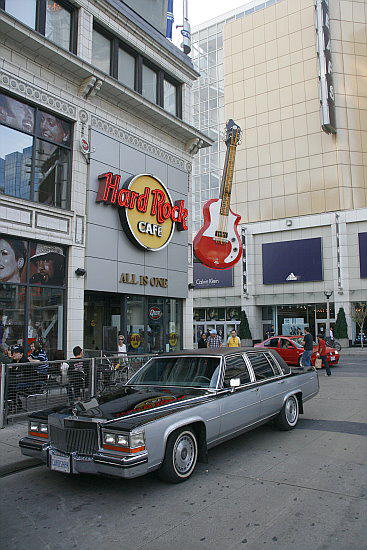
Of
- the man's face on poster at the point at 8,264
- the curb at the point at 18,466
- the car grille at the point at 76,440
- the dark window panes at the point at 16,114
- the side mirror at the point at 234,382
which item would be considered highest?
the dark window panes at the point at 16,114

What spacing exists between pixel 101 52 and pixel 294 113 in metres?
29.1

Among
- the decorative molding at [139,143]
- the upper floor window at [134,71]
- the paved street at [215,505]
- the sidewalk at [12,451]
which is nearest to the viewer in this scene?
the paved street at [215,505]

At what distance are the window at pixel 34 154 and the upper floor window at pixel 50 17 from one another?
2.50m

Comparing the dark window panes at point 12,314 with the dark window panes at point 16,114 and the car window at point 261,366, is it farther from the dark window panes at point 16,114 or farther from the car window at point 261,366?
the car window at point 261,366

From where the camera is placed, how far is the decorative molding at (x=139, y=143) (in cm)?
1478

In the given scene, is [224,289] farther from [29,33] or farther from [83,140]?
[29,33]

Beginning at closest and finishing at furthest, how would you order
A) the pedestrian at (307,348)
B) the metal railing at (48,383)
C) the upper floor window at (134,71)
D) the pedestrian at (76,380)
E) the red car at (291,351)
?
the metal railing at (48,383) < the pedestrian at (76,380) < the upper floor window at (134,71) < the pedestrian at (307,348) < the red car at (291,351)

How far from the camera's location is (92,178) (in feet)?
46.8

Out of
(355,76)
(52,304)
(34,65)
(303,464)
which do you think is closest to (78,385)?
(52,304)

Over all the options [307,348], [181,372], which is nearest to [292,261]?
[307,348]

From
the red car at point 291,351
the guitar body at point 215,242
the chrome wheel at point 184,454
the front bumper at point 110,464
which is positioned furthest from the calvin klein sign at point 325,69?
the front bumper at point 110,464

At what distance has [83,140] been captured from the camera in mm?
13922

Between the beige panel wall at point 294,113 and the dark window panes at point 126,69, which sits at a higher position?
the beige panel wall at point 294,113

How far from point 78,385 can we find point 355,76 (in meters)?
39.5
